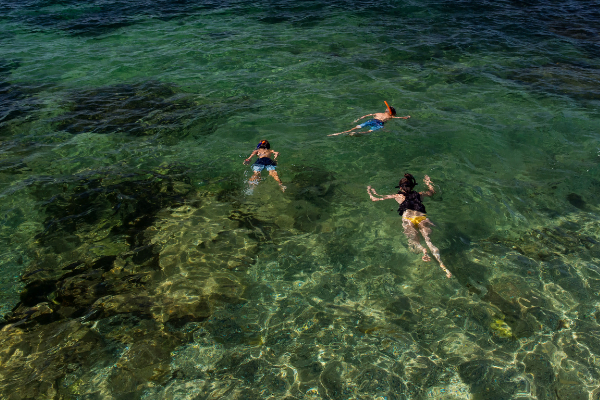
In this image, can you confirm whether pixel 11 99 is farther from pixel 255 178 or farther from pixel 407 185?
pixel 407 185

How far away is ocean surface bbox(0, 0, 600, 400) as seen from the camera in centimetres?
682

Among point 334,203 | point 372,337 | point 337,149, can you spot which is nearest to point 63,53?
point 337,149

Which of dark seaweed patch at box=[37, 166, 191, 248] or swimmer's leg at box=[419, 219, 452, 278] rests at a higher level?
dark seaweed patch at box=[37, 166, 191, 248]

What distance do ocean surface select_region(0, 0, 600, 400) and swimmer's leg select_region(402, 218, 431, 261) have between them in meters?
0.20

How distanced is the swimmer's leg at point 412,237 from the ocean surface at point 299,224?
202 mm

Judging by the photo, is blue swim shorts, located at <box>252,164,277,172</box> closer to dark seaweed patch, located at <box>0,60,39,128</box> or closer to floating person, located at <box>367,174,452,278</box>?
floating person, located at <box>367,174,452,278</box>

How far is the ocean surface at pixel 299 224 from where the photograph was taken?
682 cm

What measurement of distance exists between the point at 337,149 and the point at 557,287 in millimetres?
7700

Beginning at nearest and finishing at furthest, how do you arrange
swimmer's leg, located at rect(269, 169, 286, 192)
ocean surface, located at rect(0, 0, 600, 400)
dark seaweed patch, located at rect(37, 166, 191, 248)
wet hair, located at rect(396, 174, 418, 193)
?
ocean surface, located at rect(0, 0, 600, 400) < dark seaweed patch, located at rect(37, 166, 191, 248) < wet hair, located at rect(396, 174, 418, 193) < swimmer's leg, located at rect(269, 169, 286, 192)

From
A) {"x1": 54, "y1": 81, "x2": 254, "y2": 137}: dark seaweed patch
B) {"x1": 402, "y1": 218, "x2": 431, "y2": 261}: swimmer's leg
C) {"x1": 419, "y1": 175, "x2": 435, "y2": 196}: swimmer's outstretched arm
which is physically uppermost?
{"x1": 54, "y1": 81, "x2": 254, "y2": 137}: dark seaweed patch

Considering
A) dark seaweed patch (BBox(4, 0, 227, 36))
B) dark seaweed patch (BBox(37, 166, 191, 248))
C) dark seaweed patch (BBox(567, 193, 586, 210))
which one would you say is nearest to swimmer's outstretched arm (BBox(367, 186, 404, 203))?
dark seaweed patch (BBox(567, 193, 586, 210))

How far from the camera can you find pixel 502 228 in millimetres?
9969

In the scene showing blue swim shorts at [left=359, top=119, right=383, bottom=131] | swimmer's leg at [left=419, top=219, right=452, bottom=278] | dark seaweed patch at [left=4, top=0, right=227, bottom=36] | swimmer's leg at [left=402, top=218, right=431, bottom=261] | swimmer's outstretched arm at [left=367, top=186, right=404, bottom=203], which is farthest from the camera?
dark seaweed patch at [left=4, top=0, right=227, bottom=36]

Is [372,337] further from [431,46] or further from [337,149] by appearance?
[431,46]
